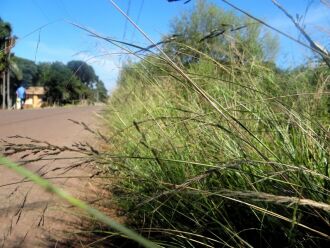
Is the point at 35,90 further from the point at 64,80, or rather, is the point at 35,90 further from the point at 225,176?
the point at 225,176

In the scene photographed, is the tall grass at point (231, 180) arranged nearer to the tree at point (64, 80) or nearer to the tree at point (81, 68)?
the tree at point (81, 68)

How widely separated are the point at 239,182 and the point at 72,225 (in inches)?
45.5

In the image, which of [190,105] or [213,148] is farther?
[190,105]

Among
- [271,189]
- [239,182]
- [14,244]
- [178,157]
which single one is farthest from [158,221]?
[14,244]

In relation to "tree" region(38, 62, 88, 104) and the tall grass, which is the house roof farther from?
the tall grass

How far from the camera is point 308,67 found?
4242 millimetres

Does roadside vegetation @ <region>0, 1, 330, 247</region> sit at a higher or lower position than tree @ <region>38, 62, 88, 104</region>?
lower

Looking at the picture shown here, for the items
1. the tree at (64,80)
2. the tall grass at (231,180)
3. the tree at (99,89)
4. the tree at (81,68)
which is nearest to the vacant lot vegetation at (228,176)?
the tall grass at (231,180)

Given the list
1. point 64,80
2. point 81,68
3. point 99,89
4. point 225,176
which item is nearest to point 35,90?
point 99,89

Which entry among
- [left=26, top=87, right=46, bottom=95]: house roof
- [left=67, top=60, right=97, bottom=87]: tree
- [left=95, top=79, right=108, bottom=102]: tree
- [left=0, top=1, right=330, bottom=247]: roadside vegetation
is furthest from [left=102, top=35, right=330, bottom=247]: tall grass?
[left=26, top=87, right=46, bottom=95]: house roof

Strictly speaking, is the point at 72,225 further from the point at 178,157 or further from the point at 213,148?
the point at 213,148

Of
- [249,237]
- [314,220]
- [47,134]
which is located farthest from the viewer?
[47,134]

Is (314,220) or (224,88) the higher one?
(224,88)

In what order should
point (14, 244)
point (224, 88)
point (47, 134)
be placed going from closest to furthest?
point (14, 244) < point (224, 88) < point (47, 134)
